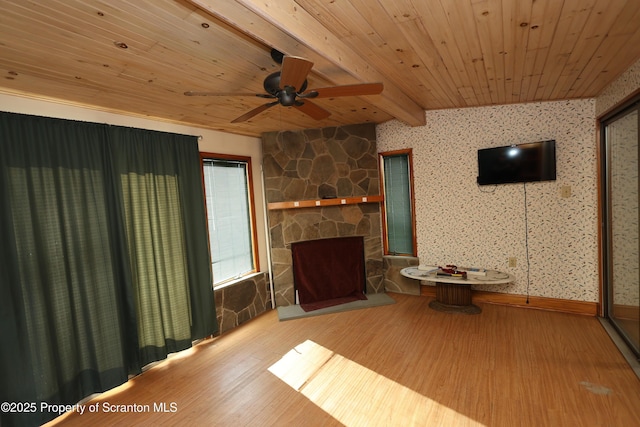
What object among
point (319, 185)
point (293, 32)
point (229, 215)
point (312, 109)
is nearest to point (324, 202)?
point (319, 185)

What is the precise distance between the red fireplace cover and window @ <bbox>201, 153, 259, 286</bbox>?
2.24 feet

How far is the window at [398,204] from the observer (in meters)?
4.66

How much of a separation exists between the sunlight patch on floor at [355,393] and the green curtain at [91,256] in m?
1.32

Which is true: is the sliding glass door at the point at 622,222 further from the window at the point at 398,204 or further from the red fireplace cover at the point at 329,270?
the red fireplace cover at the point at 329,270

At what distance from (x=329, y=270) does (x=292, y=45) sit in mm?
3345

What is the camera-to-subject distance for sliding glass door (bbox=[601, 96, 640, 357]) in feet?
8.66

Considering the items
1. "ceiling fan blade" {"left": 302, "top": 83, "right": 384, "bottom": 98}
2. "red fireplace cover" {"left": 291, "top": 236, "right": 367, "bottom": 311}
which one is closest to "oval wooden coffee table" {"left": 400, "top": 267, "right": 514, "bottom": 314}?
"red fireplace cover" {"left": 291, "top": 236, "right": 367, "bottom": 311}

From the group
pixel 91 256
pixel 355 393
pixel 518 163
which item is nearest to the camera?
pixel 355 393

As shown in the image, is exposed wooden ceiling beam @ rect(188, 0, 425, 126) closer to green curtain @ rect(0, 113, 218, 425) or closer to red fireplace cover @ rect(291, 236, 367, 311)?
green curtain @ rect(0, 113, 218, 425)

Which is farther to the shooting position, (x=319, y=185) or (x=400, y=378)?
(x=319, y=185)

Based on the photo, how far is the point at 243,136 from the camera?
172 inches

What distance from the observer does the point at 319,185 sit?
4.64 m

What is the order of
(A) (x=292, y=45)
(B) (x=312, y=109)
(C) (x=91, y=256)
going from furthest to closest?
(C) (x=91, y=256)
(B) (x=312, y=109)
(A) (x=292, y=45)

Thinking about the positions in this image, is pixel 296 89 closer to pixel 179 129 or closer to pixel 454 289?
→ pixel 179 129
